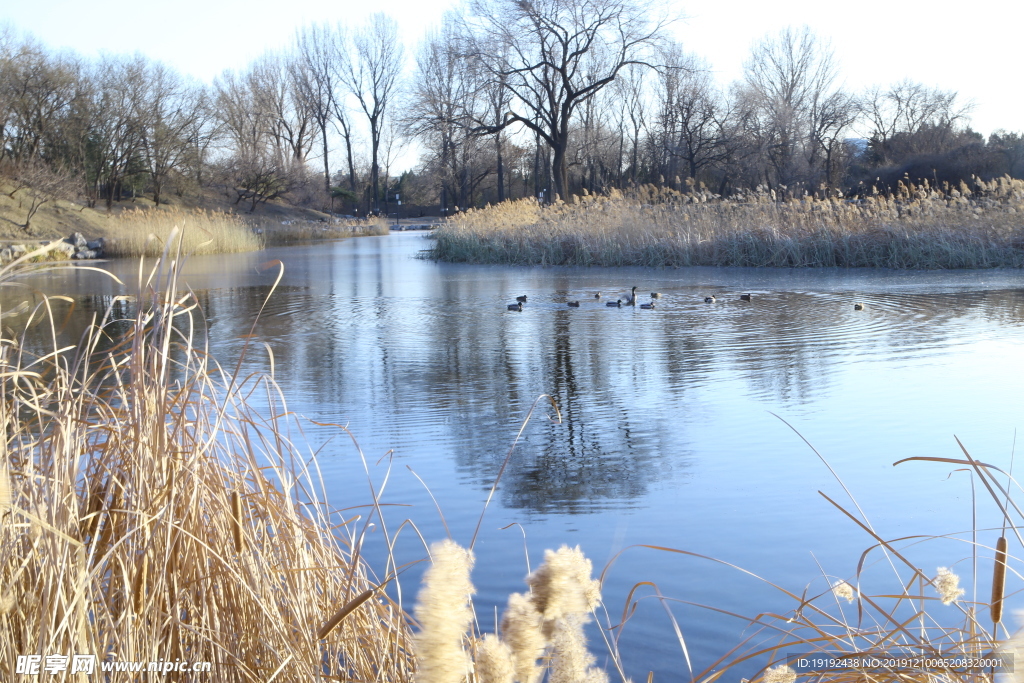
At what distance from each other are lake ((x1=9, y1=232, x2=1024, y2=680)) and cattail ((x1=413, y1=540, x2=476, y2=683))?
0.99m

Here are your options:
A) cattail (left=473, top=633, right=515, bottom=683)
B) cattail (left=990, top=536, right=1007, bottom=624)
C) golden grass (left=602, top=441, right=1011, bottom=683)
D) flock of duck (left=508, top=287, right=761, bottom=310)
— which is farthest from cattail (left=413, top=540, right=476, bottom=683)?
flock of duck (left=508, top=287, right=761, bottom=310)

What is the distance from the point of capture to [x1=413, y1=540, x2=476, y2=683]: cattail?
0.69 m

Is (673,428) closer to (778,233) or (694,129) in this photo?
(778,233)

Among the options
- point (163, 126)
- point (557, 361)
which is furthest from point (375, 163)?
point (557, 361)

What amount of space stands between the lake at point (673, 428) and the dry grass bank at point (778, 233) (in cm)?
312

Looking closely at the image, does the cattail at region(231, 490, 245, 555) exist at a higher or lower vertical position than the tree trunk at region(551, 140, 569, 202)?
lower

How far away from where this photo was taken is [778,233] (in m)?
13.2

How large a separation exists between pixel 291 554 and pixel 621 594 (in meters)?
0.96

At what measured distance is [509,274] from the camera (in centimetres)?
1373

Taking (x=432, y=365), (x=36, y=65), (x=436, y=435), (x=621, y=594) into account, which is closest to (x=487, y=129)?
(x=36, y=65)

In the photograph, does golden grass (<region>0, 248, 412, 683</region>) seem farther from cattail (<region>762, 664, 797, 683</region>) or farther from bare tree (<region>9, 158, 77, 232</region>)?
bare tree (<region>9, 158, 77, 232</region>)

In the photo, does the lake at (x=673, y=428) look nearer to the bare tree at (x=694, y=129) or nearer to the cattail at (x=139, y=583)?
the cattail at (x=139, y=583)

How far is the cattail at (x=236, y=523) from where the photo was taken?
1.38 meters

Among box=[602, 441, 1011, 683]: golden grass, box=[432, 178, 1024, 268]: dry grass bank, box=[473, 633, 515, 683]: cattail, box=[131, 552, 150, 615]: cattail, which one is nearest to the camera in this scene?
box=[473, 633, 515, 683]: cattail
